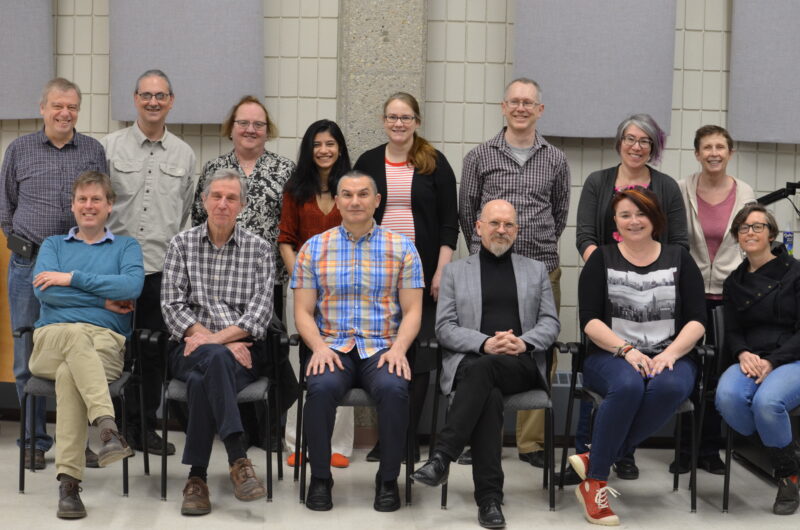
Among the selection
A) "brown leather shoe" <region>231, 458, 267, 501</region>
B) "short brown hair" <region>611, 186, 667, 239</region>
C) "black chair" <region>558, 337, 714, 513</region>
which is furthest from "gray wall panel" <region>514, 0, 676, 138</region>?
"brown leather shoe" <region>231, 458, 267, 501</region>

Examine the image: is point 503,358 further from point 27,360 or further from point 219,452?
point 27,360

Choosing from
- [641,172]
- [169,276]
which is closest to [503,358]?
[641,172]

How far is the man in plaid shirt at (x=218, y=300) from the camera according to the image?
393 centimetres

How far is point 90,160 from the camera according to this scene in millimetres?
4496

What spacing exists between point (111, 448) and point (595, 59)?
10.6 feet

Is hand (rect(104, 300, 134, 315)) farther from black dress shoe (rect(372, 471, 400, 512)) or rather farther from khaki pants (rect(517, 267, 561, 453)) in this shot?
khaki pants (rect(517, 267, 561, 453))

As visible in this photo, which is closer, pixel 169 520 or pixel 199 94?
pixel 169 520

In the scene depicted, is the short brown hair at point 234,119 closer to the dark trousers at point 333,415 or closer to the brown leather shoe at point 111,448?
the dark trousers at point 333,415

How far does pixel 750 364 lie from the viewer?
405cm

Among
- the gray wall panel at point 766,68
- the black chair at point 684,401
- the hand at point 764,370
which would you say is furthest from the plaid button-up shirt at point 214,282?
the gray wall panel at point 766,68

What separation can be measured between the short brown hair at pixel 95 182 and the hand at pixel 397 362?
134cm

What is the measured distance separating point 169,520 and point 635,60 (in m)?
3.38

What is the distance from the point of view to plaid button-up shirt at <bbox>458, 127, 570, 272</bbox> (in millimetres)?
4520

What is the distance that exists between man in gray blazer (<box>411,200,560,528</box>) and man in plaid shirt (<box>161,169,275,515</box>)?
0.77 meters
